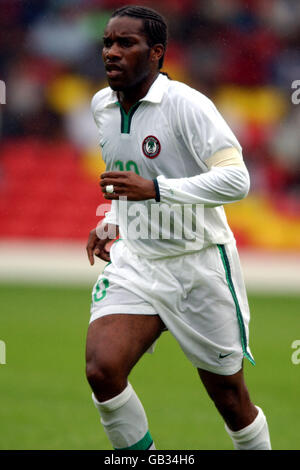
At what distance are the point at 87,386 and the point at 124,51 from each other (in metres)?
3.59

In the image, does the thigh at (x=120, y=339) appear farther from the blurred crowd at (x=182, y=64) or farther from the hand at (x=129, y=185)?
the blurred crowd at (x=182, y=64)

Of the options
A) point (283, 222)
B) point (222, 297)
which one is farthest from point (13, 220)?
point (222, 297)

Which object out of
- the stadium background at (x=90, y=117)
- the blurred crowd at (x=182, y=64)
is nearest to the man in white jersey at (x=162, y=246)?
the stadium background at (x=90, y=117)

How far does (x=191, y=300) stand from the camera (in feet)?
13.5

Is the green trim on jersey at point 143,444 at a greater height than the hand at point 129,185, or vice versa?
the hand at point 129,185

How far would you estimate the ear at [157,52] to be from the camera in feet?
13.5

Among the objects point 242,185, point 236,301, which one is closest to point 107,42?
point 242,185

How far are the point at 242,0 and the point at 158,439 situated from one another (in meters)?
14.3

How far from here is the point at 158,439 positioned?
532 centimetres

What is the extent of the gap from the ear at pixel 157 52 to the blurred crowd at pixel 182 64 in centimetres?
1328

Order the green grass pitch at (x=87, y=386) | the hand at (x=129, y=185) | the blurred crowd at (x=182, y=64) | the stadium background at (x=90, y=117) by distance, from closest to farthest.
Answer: the hand at (x=129, y=185) → the green grass pitch at (x=87, y=386) → the stadium background at (x=90, y=117) → the blurred crowd at (x=182, y=64)

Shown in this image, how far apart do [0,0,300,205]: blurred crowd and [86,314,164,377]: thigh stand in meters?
13.6

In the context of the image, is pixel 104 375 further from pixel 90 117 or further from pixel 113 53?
pixel 90 117

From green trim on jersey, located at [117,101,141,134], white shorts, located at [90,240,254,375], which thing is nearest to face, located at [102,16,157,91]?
green trim on jersey, located at [117,101,141,134]
